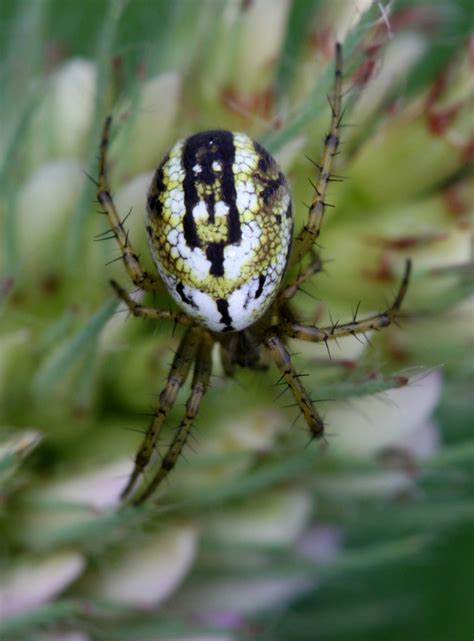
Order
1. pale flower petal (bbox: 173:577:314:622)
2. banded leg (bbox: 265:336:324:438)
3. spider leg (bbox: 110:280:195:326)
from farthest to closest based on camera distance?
1. pale flower petal (bbox: 173:577:314:622)
2. banded leg (bbox: 265:336:324:438)
3. spider leg (bbox: 110:280:195:326)

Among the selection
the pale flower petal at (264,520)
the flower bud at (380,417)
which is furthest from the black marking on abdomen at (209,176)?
the pale flower petal at (264,520)

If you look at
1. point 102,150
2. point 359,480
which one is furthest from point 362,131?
point 359,480

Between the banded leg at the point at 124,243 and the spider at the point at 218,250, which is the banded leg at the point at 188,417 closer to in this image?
the spider at the point at 218,250

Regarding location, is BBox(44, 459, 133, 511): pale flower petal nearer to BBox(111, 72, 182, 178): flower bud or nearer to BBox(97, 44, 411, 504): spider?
BBox(97, 44, 411, 504): spider

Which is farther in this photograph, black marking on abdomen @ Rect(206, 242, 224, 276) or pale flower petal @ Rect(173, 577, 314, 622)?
pale flower petal @ Rect(173, 577, 314, 622)

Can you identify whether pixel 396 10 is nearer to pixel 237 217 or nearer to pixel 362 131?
pixel 362 131

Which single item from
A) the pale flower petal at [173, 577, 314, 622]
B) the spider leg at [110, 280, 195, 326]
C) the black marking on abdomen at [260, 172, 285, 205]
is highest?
the black marking on abdomen at [260, 172, 285, 205]

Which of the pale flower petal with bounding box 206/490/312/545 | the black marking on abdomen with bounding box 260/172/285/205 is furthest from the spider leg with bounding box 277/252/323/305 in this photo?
the pale flower petal with bounding box 206/490/312/545
